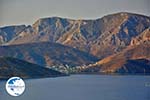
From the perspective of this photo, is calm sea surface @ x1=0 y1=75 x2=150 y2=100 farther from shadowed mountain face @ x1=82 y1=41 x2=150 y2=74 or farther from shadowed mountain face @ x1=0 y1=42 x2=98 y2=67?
shadowed mountain face @ x1=0 y1=42 x2=98 y2=67

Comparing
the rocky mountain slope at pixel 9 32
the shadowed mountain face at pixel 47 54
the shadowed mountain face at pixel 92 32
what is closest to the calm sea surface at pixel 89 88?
the shadowed mountain face at pixel 47 54

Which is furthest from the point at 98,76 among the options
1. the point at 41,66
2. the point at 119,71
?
the point at 41,66

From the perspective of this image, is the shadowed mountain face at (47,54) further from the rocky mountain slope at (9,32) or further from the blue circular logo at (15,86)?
the blue circular logo at (15,86)

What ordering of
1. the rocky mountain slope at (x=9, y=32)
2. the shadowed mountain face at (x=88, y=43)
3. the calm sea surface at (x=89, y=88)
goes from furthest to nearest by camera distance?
1. the rocky mountain slope at (x=9, y=32)
2. the shadowed mountain face at (x=88, y=43)
3. the calm sea surface at (x=89, y=88)

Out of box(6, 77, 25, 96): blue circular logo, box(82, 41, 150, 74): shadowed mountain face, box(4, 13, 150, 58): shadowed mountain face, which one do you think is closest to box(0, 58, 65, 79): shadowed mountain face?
box(6, 77, 25, 96): blue circular logo

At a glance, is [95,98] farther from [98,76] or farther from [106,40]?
[106,40]

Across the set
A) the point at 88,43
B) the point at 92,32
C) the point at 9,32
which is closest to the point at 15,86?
the point at 9,32
